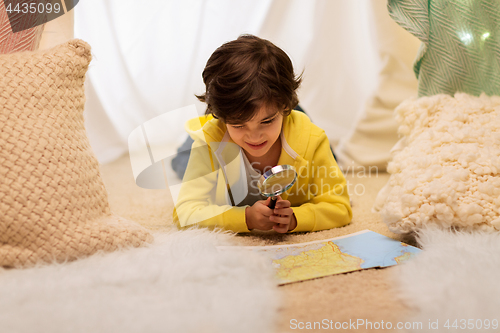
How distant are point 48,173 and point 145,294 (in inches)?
10.9

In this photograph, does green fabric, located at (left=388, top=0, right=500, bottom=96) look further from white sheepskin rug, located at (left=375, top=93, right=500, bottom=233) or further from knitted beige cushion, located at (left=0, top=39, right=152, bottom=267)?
knitted beige cushion, located at (left=0, top=39, right=152, bottom=267)

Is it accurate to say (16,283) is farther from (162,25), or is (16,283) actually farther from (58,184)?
(162,25)

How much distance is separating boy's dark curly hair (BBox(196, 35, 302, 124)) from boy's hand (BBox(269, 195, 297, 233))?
8.1 inches

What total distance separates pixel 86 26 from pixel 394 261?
1.28 meters

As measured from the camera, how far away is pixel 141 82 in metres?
1.53

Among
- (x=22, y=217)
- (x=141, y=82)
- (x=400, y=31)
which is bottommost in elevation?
(x=22, y=217)

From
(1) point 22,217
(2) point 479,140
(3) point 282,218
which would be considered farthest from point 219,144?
(2) point 479,140

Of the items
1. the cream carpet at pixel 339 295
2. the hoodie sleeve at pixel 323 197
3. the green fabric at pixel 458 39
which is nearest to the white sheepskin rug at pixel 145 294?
the cream carpet at pixel 339 295

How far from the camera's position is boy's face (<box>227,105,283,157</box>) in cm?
86

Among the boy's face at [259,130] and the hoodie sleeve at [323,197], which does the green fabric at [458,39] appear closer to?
the hoodie sleeve at [323,197]

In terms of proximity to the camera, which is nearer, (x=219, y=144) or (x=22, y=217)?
(x=22, y=217)

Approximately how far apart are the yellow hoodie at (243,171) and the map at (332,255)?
144mm

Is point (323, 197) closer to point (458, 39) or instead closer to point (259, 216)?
point (259, 216)

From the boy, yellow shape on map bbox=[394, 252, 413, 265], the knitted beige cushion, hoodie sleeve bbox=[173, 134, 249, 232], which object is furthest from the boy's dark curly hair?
yellow shape on map bbox=[394, 252, 413, 265]
